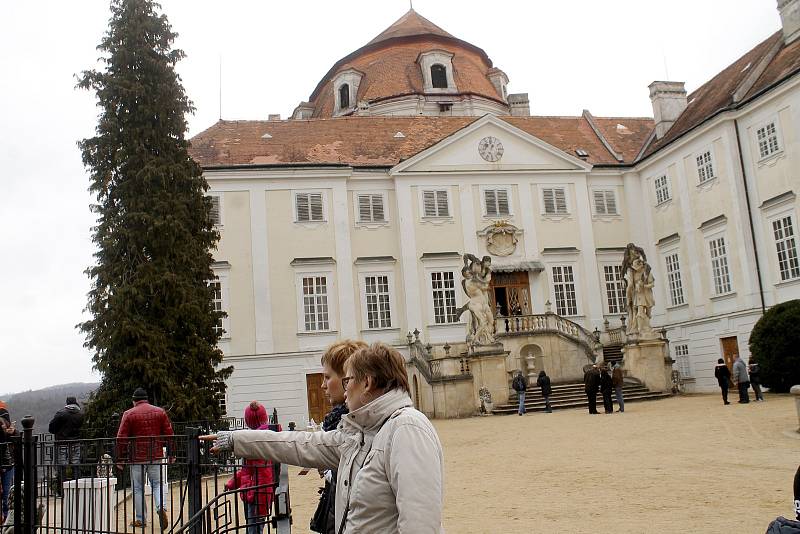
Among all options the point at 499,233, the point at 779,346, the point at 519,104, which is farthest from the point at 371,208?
the point at 779,346

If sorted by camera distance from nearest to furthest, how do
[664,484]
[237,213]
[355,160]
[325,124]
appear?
[664,484], [237,213], [355,160], [325,124]

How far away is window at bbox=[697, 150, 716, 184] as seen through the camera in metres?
29.9

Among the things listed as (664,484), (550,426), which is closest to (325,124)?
(550,426)

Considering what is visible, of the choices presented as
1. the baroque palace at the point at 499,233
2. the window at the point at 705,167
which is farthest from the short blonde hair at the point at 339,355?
the window at the point at 705,167

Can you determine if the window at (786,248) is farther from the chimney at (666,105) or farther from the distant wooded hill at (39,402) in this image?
the distant wooded hill at (39,402)

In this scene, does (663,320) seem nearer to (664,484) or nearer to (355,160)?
(355,160)

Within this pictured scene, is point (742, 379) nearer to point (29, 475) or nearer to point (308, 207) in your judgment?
point (308, 207)

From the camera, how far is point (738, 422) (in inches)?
669

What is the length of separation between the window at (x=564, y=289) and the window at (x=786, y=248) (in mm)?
8954

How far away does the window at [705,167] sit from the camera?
1176 inches

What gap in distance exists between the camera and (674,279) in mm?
32719

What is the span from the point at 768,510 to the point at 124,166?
16732mm

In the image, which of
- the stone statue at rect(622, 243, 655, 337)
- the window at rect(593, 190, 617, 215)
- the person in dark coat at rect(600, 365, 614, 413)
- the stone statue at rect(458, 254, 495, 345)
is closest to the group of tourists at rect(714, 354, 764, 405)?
the person in dark coat at rect(600, 365, 614, 413)

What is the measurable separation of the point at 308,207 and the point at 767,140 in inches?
723
